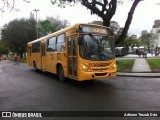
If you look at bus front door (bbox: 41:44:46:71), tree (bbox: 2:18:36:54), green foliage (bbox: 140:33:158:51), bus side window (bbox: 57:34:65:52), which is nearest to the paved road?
bus side window (bbox: 57:34:65:52)

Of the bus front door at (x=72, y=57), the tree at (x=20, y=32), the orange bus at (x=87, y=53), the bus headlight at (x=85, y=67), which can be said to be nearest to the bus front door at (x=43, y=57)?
the orange bus at (x=87, y=53)

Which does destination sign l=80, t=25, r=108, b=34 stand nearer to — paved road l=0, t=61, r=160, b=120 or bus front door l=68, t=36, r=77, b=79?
bus front door l=68, t=36, r=77, b=79

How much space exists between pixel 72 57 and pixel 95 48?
1335 millimetres

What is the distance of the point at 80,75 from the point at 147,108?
453 centimetres

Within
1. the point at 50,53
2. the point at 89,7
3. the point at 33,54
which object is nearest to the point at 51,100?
the point at 50,53

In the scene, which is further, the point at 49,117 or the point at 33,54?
the point at 33,54

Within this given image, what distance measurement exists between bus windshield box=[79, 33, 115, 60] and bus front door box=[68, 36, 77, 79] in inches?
23.4

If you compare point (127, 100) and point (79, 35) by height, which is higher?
point (79, 35)

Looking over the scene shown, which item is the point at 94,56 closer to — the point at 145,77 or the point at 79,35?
the point at 79,35

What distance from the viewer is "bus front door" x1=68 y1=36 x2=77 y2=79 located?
1231 centimetres

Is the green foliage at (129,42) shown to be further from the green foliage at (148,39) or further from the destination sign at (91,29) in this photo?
the destination sign at (91,29)

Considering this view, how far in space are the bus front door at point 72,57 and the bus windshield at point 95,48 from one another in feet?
1.95

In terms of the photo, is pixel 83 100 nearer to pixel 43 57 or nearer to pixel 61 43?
pixel 61 43

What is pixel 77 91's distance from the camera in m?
11.1
